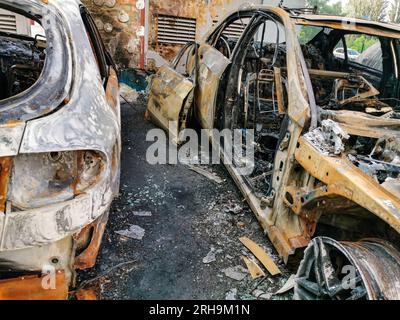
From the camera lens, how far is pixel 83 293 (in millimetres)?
2271

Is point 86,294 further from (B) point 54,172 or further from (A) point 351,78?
(A) point 351,78

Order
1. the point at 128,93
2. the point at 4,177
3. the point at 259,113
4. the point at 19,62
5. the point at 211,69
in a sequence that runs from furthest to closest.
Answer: the point at 128,93 < the point at 259,113 < the point at 211,69 < the point at 19,62 < the point at 4,177

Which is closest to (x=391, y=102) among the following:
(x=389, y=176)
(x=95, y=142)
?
(x=389, y=176)

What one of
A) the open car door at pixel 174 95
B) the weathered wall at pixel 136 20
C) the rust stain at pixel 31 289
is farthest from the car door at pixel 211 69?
the weathered wall at pixel 136 20

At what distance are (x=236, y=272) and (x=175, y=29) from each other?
22.1 feet

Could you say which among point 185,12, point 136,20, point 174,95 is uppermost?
point 185,12

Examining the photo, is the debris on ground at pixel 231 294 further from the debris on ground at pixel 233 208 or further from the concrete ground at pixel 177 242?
the debris on ground at pixel 233 208

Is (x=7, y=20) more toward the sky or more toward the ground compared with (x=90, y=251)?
more toward the sky

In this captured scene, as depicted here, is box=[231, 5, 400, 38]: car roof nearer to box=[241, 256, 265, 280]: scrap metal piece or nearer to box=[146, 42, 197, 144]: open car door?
box=[146, 42, 197, 144]: open car door

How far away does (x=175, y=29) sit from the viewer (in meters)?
8.23

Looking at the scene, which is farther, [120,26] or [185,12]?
[185,12]

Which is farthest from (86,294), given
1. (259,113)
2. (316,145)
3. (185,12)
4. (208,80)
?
(185,12)

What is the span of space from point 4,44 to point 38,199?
321cm

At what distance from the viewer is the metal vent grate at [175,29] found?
812cm
